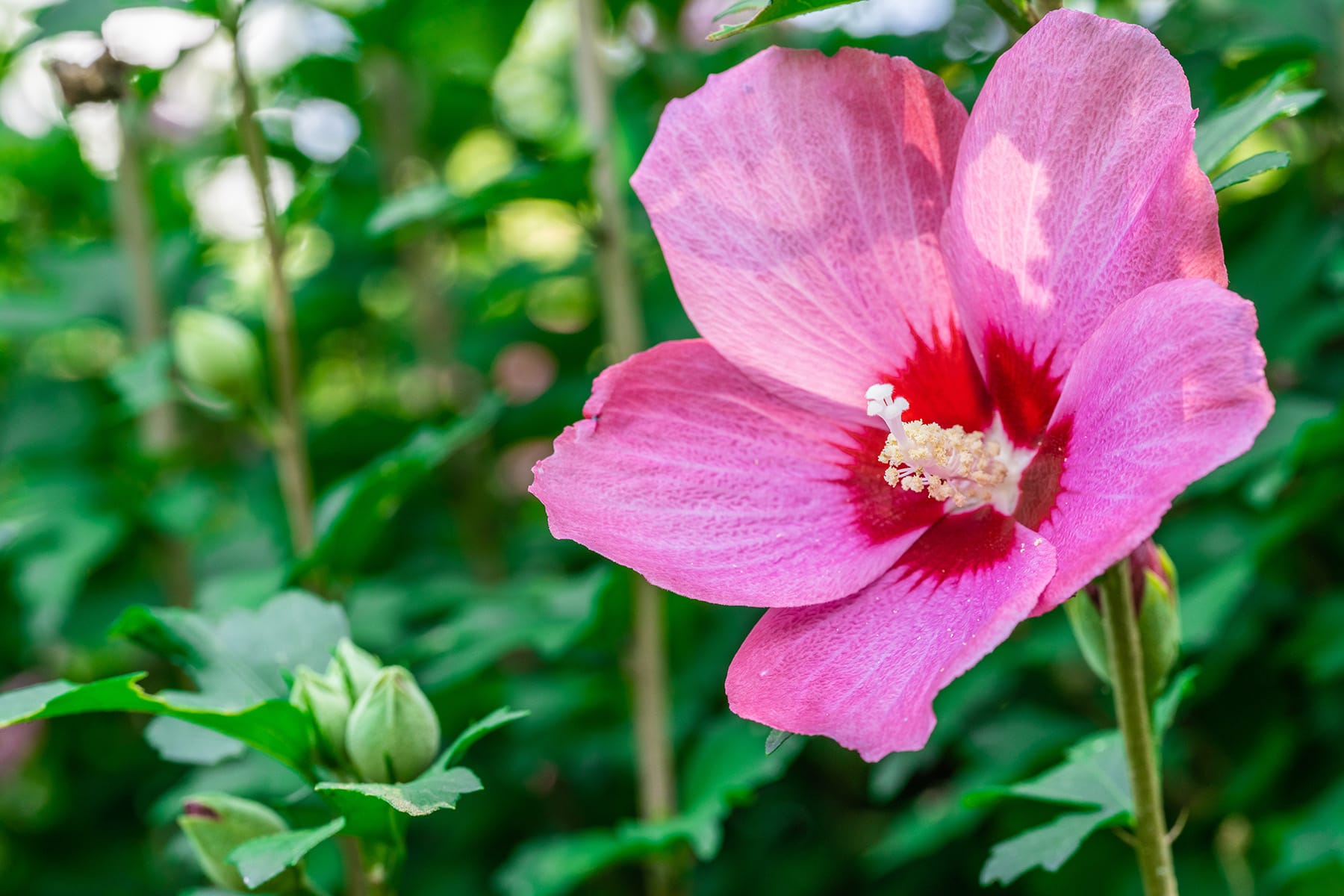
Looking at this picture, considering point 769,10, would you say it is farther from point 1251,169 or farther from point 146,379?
point 146,379

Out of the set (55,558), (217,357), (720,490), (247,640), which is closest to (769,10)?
(720,490)

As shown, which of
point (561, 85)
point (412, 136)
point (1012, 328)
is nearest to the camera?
point (1012, 328)

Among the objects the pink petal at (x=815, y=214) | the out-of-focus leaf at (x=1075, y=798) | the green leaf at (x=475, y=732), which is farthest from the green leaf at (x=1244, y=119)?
the green leaf at (x=475, y=732)

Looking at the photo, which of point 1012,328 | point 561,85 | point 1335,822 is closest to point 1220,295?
point 1012,328

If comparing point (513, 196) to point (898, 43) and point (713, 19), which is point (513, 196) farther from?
point (713, 19)

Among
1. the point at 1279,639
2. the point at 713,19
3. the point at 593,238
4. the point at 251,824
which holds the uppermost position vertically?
the point at 713,19

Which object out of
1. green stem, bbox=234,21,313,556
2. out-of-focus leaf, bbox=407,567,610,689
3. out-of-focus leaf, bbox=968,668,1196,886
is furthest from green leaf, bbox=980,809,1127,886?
green stem, bbox=234,21,313,556
